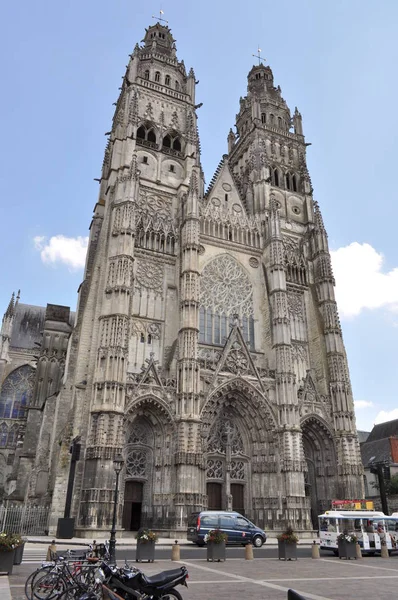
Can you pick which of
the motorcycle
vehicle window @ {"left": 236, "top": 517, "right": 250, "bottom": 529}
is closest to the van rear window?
vehicle window @ {"left": 236, "top": 517, "right": 250, "bottom": 529}

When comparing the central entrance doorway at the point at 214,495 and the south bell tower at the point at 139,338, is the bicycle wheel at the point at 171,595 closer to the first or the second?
the south bell tower at the point at 139,338

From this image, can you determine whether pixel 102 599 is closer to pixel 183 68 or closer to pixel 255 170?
pixel 255 170

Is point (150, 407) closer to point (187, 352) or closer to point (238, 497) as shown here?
point (187, 352)

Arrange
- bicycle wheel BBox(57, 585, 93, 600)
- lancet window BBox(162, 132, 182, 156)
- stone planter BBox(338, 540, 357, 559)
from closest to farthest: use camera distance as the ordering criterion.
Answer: bicycle wheel BBox(57, 585, 93, 600), stone planter BBox(338, 540, 357, 559), lancet window BBox(162, 132, 182, 156)

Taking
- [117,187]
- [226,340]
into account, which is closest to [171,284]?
[226,340]

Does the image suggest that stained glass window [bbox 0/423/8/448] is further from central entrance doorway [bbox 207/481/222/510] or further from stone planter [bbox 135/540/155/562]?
stone planter [bbox 135/540/155/562]

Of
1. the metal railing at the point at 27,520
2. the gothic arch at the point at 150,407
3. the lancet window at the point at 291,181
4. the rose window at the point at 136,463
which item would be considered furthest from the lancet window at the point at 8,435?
the lancet window at the point at 291,181

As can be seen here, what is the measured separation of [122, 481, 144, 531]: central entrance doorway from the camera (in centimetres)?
2634

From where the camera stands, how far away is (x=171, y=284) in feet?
105

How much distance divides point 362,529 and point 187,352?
1308 centimetres

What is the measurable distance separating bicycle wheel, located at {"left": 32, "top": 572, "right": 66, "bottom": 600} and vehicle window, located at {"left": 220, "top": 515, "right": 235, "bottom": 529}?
1466 centimetres

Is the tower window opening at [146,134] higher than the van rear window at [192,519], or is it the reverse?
the tower window opening at [146,134]

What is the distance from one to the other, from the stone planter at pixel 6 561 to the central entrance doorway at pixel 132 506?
55.8ft

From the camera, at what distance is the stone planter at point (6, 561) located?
33.1 ft
